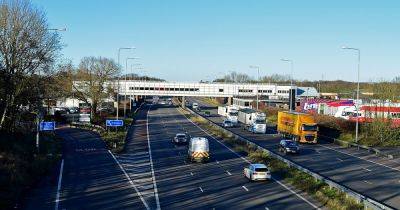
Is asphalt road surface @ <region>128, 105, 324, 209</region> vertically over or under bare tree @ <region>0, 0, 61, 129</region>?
under

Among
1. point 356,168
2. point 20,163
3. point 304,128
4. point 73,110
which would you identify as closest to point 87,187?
point 20,163

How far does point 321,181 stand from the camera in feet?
106

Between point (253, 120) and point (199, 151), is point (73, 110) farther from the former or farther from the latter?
point (199, 151)

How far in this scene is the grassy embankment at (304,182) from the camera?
1060 inches

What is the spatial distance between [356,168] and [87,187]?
20.4 m

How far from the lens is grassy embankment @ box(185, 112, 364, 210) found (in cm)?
2692

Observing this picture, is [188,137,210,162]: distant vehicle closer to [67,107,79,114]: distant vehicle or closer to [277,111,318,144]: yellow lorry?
[277,111,318,144]: yellow lorry

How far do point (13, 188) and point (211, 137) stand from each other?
40.8 m

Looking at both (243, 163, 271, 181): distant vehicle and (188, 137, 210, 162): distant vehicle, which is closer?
(243, 163, 271, 181): distant vehicle

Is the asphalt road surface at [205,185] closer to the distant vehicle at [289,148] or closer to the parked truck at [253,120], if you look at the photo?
the distant vehicle at [289,148]

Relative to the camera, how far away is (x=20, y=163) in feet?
125

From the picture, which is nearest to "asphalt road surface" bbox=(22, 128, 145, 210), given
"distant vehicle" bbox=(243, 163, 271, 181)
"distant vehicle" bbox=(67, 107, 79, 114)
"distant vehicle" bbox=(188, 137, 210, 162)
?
"distant vehicle" bbox=(188, 137, 210, 162)

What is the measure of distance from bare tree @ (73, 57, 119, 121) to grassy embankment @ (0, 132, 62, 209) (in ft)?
132

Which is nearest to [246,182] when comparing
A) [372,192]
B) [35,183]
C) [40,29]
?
[372,192]
